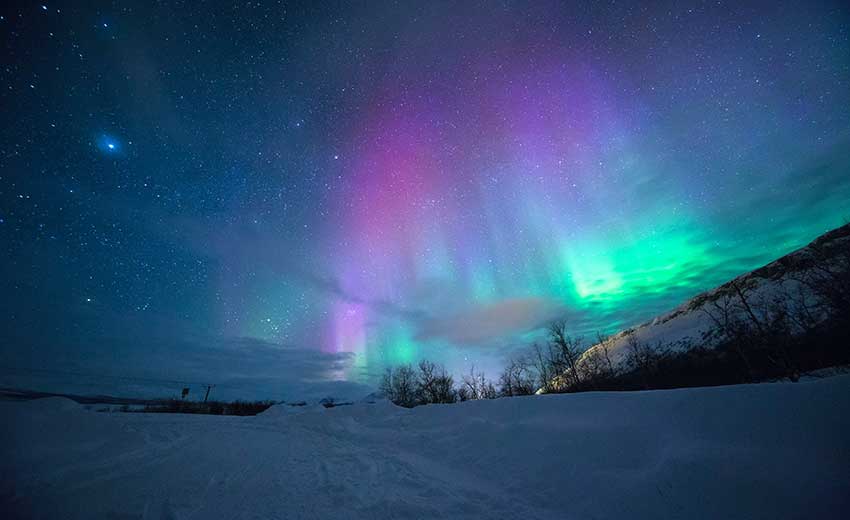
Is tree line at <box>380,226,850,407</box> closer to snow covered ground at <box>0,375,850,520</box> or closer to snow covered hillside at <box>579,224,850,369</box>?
snow covered hillside at <box>579,224,850,369</box>

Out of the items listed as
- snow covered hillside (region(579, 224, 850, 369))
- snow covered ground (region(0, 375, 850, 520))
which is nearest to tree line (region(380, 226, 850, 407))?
snow covered hillside (region(579, 224, 850, 369))

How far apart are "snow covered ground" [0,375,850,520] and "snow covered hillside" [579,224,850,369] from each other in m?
85.0

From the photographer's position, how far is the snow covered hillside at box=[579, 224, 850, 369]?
67.8m

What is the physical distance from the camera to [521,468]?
22.1 ft

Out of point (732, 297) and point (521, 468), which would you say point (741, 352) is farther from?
point (732, 297)

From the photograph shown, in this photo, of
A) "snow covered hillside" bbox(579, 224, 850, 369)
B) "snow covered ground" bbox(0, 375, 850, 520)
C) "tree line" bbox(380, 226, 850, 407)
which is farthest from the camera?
"snow covered hillside" bbox(579, 224, 850, 369)

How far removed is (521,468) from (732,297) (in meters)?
124

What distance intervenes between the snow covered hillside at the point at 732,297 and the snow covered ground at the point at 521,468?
279 feet

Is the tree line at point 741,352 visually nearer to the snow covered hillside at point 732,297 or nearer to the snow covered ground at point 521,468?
the snow covered hillside at point 732,297

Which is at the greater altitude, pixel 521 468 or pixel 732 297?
pixel 732 297

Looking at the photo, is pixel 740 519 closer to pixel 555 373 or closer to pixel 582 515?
pixel 582 515

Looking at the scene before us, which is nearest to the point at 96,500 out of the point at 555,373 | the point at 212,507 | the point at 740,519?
the point at 212,507

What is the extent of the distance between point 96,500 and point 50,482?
1897mm

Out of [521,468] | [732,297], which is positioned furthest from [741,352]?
[732,297]
